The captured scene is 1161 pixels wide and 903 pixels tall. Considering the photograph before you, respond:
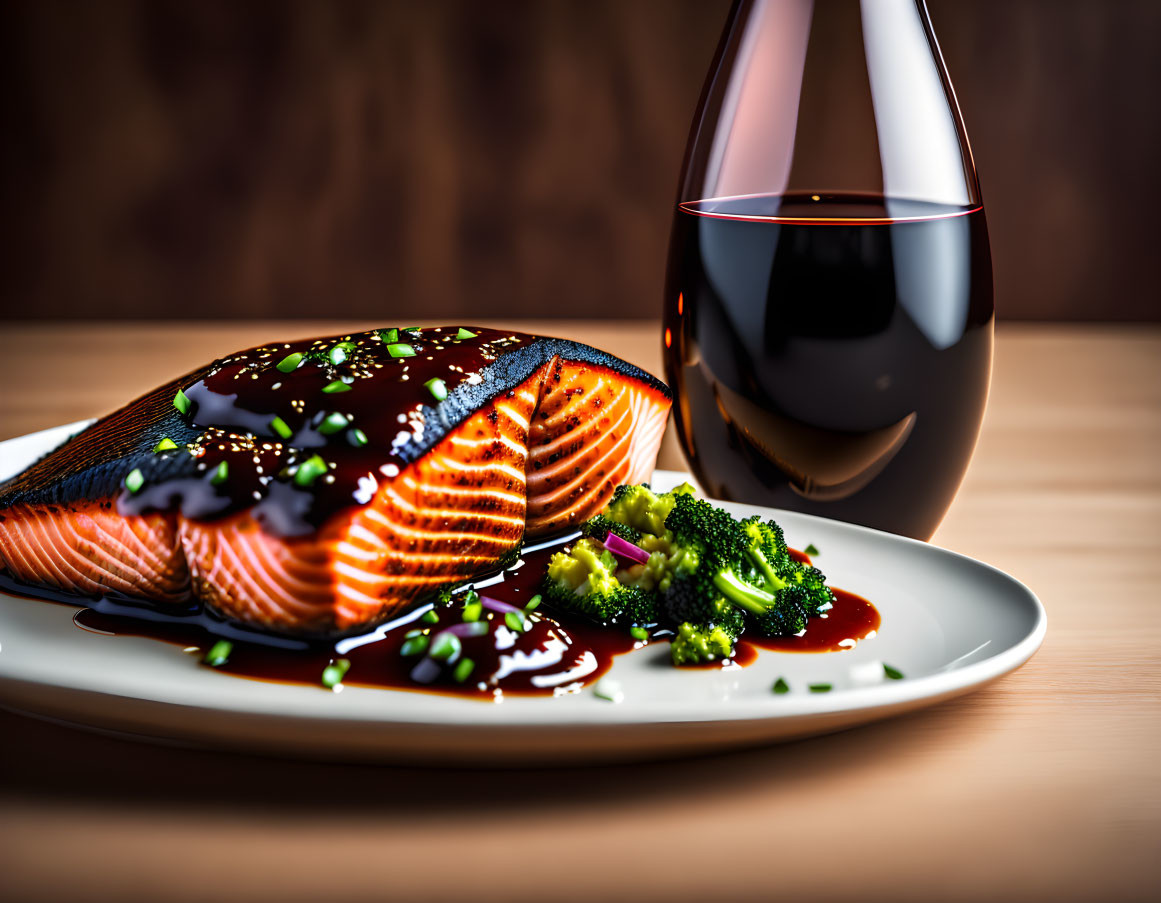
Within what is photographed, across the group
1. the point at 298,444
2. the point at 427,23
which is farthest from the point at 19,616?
the point at 427,23

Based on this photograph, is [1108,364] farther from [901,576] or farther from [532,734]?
[532,734]

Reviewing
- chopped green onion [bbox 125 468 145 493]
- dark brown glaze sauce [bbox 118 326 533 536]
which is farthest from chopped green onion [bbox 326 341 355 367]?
chopped green onion [bbox 125 468 145 493]

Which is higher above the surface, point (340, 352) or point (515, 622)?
point (340, 352)

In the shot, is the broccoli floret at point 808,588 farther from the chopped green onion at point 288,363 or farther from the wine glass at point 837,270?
the chopped green onion at point 288,363

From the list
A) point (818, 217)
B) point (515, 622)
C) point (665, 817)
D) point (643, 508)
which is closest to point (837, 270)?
point (818, 217)

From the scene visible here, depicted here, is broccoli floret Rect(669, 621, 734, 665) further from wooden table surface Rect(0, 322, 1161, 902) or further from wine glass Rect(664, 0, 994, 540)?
wine glass Rect(664, 0, 994, 540)

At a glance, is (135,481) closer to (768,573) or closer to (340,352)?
(340,352)
